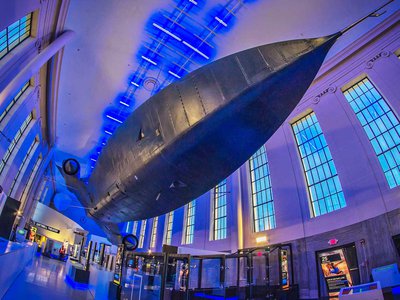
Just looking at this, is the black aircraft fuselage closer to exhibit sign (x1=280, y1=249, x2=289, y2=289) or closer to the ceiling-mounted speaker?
the ceiling-mounted speaker

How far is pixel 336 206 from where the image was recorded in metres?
10.8

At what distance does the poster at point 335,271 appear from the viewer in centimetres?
964

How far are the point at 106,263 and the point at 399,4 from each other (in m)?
25.1

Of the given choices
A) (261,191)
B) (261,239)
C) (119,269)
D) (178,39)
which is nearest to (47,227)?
(119,269)

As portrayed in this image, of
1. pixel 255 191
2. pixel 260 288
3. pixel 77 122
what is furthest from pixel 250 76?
pixel 77 122

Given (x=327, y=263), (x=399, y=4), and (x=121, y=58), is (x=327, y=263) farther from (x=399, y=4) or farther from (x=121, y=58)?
(x=121, y=58)

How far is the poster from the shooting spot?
9.64 metres

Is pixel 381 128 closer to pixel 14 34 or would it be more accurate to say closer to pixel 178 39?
pixel 178 39

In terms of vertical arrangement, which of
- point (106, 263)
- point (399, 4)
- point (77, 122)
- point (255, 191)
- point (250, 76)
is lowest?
point (106, 263)

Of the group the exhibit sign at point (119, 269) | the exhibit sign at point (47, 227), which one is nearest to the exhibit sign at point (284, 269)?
the exhibit sign at point (119, 269)

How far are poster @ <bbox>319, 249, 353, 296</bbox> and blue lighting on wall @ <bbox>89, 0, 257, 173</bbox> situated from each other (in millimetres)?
10207

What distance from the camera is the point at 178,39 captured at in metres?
9.24

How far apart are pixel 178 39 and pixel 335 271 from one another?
464 inches

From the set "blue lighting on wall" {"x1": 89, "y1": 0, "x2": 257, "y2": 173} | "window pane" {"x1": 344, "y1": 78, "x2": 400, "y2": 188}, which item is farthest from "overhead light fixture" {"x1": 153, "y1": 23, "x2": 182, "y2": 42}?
"window pane" {"x1": 344, "y1": 78, "x2": 400, "y2": 188}
